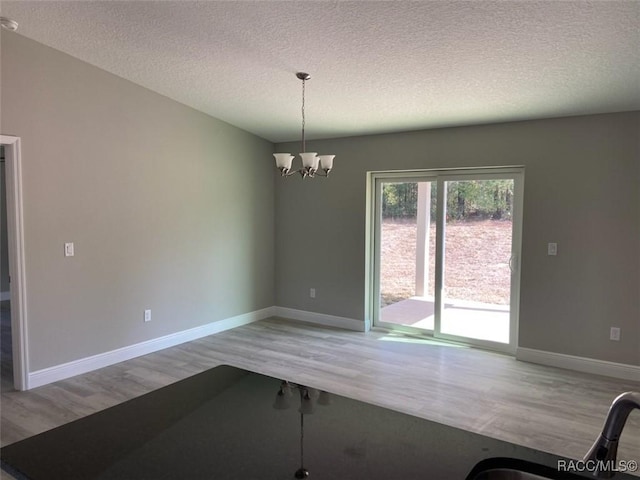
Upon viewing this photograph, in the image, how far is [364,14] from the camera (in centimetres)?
275

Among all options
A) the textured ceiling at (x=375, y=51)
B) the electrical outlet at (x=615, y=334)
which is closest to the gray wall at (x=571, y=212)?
the electrical outlet at (x=615, y=334)

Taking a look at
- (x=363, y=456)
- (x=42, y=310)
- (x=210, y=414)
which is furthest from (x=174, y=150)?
(x=363, y=456)

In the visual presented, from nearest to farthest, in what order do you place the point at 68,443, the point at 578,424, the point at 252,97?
the point at 68,443 → the point at 578,424 → the point at 252,97

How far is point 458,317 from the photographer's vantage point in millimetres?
5125

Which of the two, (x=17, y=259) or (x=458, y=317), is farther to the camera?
(x=458, y=317)

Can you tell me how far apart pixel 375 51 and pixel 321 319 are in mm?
3831

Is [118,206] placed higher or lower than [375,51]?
lower

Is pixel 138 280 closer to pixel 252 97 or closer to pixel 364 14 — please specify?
pixel 252 97

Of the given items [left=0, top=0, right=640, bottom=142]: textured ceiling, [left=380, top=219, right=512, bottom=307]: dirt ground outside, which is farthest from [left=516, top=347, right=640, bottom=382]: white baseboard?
[left=0, top=0, right=640, bottom=142]: textured ceiling

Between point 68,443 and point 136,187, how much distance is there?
380 centimetres

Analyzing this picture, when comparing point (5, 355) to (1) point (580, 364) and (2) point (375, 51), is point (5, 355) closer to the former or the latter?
(2) point (375, 51)

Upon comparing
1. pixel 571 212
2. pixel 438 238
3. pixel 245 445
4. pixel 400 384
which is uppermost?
pixel 571 212

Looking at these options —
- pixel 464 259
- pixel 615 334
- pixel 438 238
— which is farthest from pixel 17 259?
pixel 615 334

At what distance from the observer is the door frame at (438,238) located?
15.2 feet
